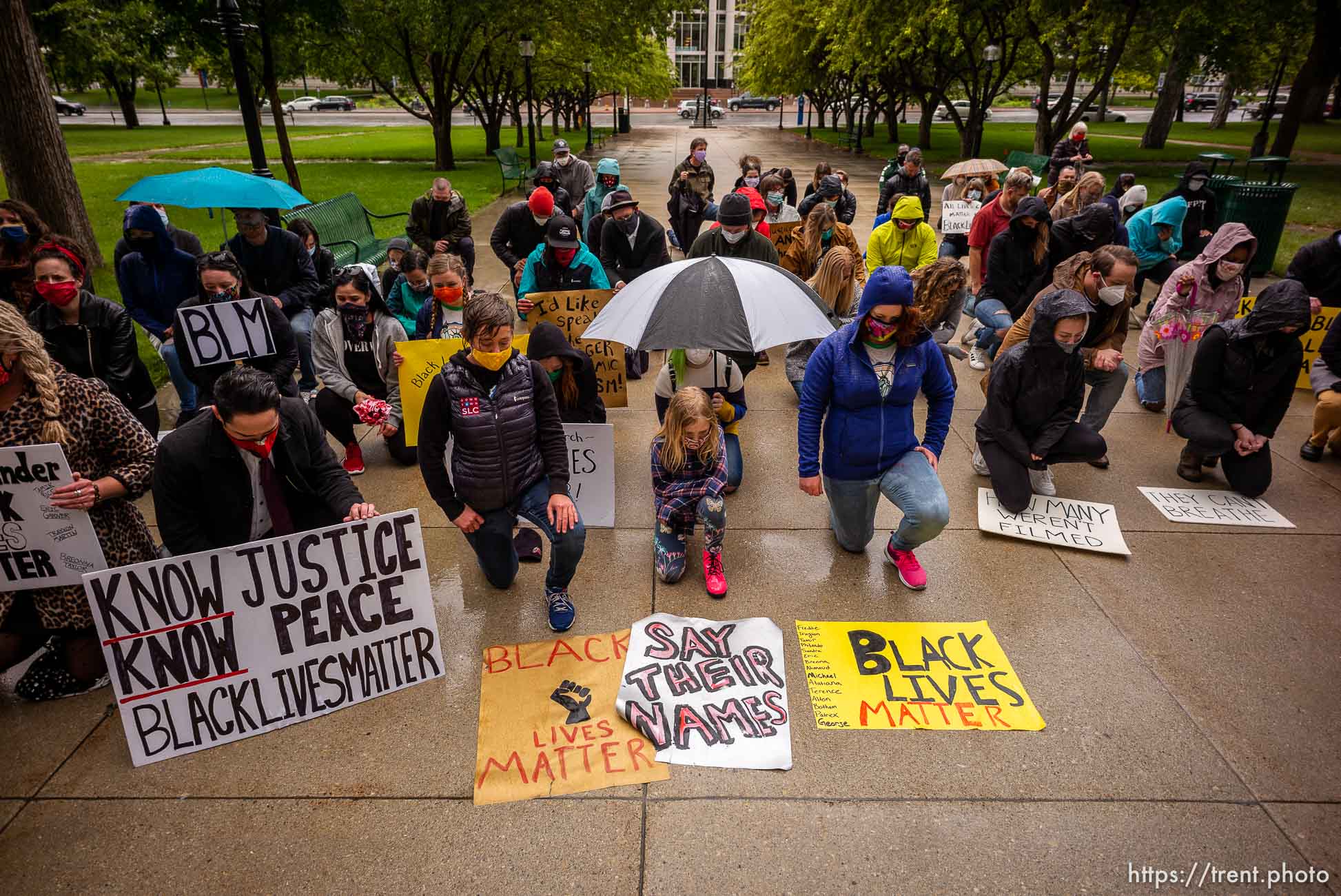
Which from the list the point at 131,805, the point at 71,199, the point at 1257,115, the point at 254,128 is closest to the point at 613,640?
the point at 131,805

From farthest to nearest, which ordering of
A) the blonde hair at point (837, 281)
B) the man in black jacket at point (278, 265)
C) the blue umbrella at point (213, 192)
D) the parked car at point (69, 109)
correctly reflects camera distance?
1. the parked car at point (69, 109)
2. the man in black jacket at point (278, 265)
3. the blonde hair at point (837, 281)
4. the blue umbrella at point (213, 192)

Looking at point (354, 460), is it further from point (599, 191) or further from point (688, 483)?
point (599, 191)

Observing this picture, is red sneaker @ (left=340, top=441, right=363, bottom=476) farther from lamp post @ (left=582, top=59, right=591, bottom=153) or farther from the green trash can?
lamp post @ (left=582, top=59, right=591, bottom=153)

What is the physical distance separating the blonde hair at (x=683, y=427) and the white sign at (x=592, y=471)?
691mm

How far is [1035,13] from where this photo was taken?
767 inches

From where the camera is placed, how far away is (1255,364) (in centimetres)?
521

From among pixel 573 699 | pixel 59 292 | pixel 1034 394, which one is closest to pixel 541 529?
pixel 573 699

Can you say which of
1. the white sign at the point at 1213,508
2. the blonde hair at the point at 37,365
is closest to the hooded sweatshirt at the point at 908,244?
the white sign at the point at 1213,508

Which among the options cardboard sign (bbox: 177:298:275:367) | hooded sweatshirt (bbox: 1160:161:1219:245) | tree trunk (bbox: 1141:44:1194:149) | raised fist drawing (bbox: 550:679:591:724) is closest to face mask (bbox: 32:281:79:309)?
cardboard sign (bbox: 177:298:275:367)

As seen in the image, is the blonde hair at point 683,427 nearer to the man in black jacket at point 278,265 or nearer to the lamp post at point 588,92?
the man in black jacket at point 278,265

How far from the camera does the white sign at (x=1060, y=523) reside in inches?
188

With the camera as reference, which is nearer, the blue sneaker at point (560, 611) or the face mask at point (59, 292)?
the blue sneaker at point (560, 611)

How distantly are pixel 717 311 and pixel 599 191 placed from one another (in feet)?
20.9

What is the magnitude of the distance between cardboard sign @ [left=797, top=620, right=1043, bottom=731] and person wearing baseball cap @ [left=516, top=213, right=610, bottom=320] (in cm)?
341
